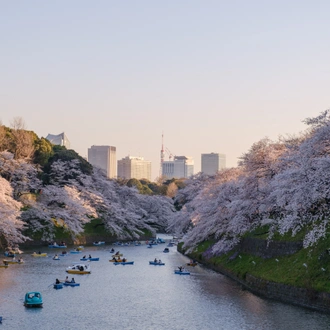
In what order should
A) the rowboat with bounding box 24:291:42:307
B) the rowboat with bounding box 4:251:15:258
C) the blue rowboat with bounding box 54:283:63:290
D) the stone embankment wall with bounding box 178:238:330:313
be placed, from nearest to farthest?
the stone embankment wall with bounding box 178:238:330:313
the rowboat with bounding box 24:291:42:307
the blue rowboat with bounding box 54:283:63:290
the rowboat with bounding box 4:251:15:258

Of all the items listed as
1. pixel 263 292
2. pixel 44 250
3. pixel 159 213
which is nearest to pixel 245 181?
pixel 263 292

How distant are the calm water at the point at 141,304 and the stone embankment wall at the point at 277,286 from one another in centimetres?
87

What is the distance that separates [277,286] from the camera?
44656 millimetres

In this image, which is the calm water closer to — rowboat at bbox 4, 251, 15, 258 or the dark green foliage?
rowboat at bbox 4, 251, 15, 258

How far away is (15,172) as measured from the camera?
93375 mm

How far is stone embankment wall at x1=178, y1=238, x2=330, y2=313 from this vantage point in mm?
39656

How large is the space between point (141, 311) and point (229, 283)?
14.4 meters

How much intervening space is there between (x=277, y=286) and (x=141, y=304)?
10.3 meters

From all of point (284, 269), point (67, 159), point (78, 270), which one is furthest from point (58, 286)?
point (67, 159)

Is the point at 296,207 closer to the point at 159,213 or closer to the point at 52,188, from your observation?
the point at 52,188

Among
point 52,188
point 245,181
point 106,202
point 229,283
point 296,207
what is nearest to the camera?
point 296,207

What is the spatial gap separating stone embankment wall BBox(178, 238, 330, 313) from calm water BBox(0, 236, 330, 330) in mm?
873

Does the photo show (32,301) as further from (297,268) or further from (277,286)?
(297,268)

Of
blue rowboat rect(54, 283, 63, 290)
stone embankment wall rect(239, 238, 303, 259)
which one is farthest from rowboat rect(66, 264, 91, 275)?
stone embankment wall rect(239, 238, 303, 259)
